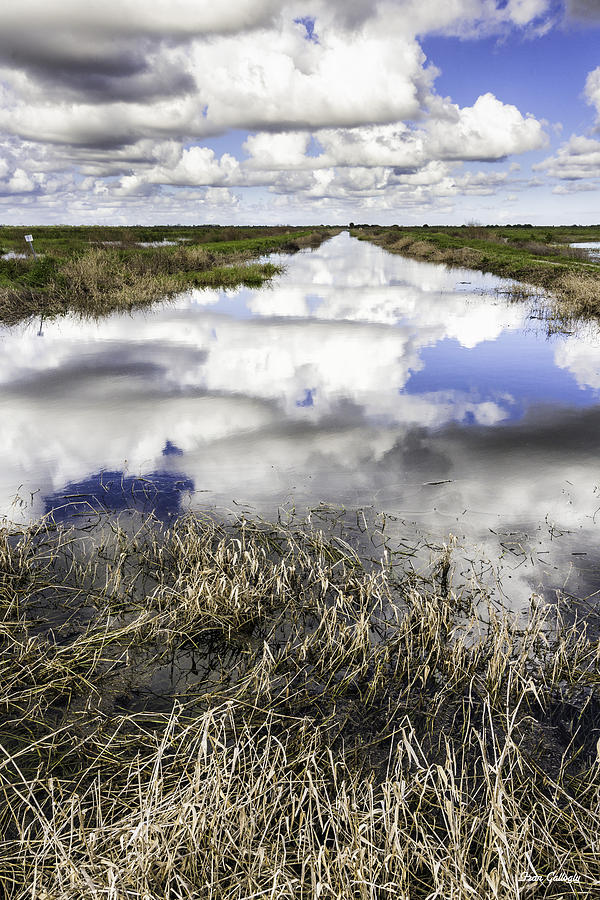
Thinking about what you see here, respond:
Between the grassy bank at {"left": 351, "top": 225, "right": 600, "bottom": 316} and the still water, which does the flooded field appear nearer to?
the still water

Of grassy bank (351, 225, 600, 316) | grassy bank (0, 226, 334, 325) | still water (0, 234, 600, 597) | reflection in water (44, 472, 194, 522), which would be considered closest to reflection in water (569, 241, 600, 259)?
grassy bank (351, 225, 600, 316)

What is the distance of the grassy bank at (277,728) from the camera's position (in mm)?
3867

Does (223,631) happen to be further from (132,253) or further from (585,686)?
(132,253)

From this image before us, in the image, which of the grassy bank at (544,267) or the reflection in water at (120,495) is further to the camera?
the grassy bank at (544,267)

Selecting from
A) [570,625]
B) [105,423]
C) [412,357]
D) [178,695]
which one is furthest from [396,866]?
[412,357]

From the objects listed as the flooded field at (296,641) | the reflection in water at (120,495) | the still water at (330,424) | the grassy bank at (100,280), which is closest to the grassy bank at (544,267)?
the still water at (330,424)

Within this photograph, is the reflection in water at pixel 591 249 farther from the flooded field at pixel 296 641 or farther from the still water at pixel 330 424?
the flooded field at pixel 296 641

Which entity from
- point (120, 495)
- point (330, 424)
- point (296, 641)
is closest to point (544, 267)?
point (330, 424)

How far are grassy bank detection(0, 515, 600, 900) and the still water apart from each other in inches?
72.2

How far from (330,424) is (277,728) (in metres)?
9.86

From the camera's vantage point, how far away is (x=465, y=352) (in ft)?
75.1

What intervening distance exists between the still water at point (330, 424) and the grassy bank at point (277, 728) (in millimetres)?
1835

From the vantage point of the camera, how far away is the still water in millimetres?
10008

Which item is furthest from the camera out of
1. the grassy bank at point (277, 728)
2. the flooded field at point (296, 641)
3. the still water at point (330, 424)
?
the still water at point (330, 424)
